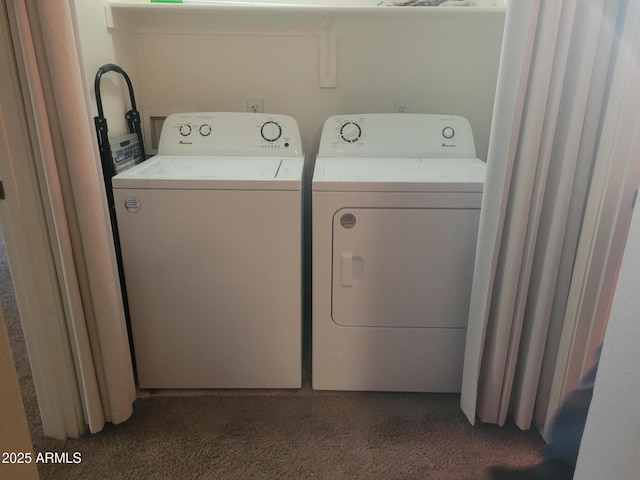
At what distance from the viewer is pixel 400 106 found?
7.18ft


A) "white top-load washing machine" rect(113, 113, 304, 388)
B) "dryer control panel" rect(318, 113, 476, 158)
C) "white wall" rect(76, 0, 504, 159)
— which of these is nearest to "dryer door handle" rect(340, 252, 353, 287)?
"white top-load washing machine" rect(113, 113, 304, 388)

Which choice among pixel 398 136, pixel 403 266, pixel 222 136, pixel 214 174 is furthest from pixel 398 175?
pixel 222 136

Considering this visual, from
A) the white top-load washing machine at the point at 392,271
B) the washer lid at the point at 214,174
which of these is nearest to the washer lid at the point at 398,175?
the white top-load washing machine at the point at 392,271

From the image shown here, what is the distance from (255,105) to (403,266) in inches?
42.5

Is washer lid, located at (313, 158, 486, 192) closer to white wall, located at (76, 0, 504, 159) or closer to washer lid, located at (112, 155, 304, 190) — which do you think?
washer lid, located at (112, 155, 304, 190)

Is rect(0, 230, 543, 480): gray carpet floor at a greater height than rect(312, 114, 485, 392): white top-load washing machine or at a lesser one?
lesser

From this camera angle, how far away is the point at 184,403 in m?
1.72

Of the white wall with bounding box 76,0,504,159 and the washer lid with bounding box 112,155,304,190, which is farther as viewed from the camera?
the white wall with bounding box 76,0,504,159

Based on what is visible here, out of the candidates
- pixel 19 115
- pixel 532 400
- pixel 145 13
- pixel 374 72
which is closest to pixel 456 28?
pixel 374 72

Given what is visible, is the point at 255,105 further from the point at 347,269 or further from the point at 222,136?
the point at 347,269

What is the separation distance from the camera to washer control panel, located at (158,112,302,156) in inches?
79.0

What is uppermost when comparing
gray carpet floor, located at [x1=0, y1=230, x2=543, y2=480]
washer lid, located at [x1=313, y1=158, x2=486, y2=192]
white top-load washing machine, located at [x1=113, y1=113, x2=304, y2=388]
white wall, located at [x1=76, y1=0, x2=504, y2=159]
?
white wall, located at [x1=76, y1=0, x2=504, y2=159]

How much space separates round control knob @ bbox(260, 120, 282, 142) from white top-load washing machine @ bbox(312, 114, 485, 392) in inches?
10.9

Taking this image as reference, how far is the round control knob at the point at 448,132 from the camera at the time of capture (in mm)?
2025
